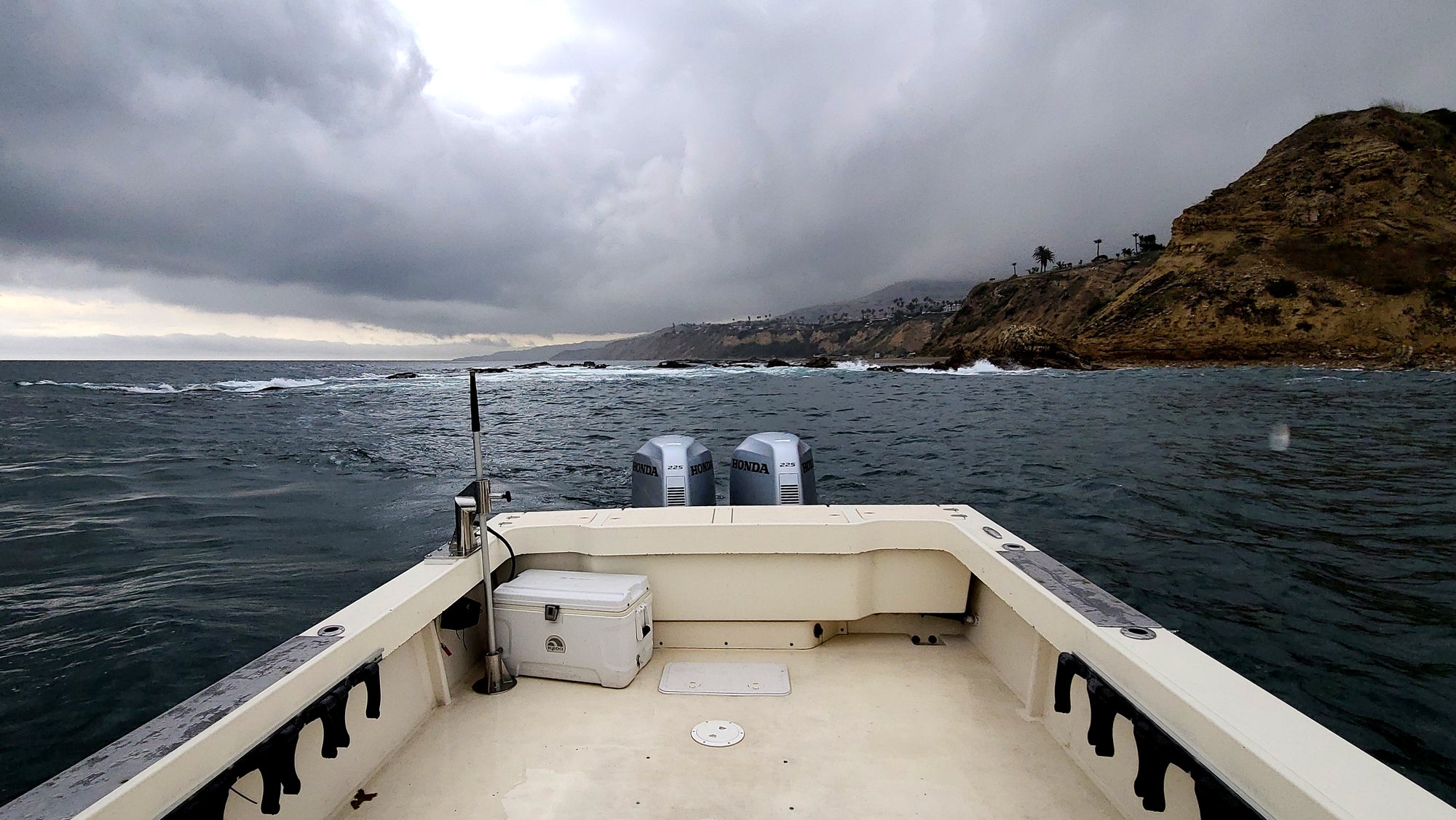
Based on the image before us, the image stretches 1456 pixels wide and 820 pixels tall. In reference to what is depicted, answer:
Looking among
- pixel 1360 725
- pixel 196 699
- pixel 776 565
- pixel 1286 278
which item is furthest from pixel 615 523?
pixel 1286 278

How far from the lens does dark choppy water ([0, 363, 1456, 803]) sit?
171 inches

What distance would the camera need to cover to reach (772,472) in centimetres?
494

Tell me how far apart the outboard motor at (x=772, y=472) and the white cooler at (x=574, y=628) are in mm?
2052

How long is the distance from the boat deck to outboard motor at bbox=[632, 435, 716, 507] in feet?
6.60

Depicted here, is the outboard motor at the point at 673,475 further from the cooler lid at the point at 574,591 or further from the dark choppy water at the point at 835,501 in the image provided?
the dark choppy water at the point at 835,501

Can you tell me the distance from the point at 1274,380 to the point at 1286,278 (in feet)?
79.7

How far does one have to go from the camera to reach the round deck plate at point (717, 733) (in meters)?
2.49

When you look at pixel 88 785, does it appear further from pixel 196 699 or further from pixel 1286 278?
pixel 1286 278

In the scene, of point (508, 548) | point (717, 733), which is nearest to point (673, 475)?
point (508, 548)

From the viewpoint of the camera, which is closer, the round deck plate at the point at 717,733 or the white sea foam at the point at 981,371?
the round deck plate at the point at 717,733

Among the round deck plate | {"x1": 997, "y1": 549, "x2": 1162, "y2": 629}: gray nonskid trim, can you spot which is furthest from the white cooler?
{"x1": 997, "y1": 549, "x2": 1162, "y2": 629}: gray nonskid trim

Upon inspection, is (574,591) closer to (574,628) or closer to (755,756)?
(574,628)

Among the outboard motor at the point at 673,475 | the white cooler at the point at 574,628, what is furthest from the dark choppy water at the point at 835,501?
the outboard motor at the point at 673,475

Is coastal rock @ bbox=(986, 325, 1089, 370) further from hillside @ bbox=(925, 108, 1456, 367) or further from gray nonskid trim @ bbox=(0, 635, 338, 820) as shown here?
gray nonskid trim @ bbox=(0, 635, 338, 820)
